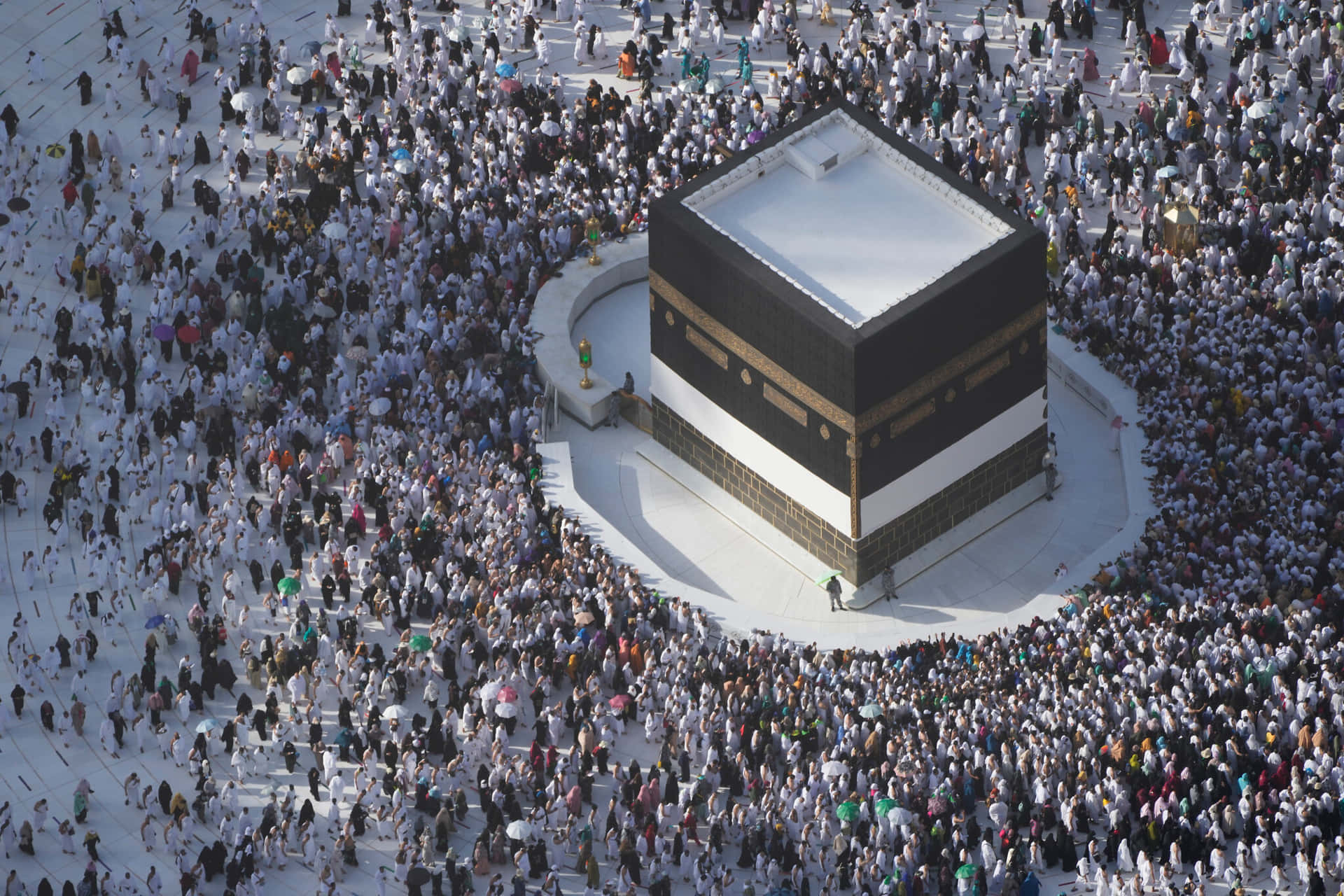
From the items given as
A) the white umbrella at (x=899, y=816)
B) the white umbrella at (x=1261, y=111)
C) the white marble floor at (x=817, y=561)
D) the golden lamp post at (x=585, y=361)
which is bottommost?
the white marble floor at (x=817, y=561)

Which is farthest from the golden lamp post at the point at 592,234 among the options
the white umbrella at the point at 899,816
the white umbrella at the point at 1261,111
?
the white umbrella at the point at 899,816

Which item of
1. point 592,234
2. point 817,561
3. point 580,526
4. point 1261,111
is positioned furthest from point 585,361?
point 1261,111

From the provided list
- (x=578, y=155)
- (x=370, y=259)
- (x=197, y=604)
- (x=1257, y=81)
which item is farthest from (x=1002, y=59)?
(x=197, y=604)

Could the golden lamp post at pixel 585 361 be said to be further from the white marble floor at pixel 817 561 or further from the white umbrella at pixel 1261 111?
the white umbrella at pixel 1261 111

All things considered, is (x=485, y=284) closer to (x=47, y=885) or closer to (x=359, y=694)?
(x=359, y=694)

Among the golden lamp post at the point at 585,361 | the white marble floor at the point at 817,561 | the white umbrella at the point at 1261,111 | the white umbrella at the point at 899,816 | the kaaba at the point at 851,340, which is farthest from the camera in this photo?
the white umbrella at the point at 1261,111

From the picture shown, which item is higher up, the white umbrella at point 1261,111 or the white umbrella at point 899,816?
the white umbrella at point 1261,111

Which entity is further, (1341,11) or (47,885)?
(1341,11)
